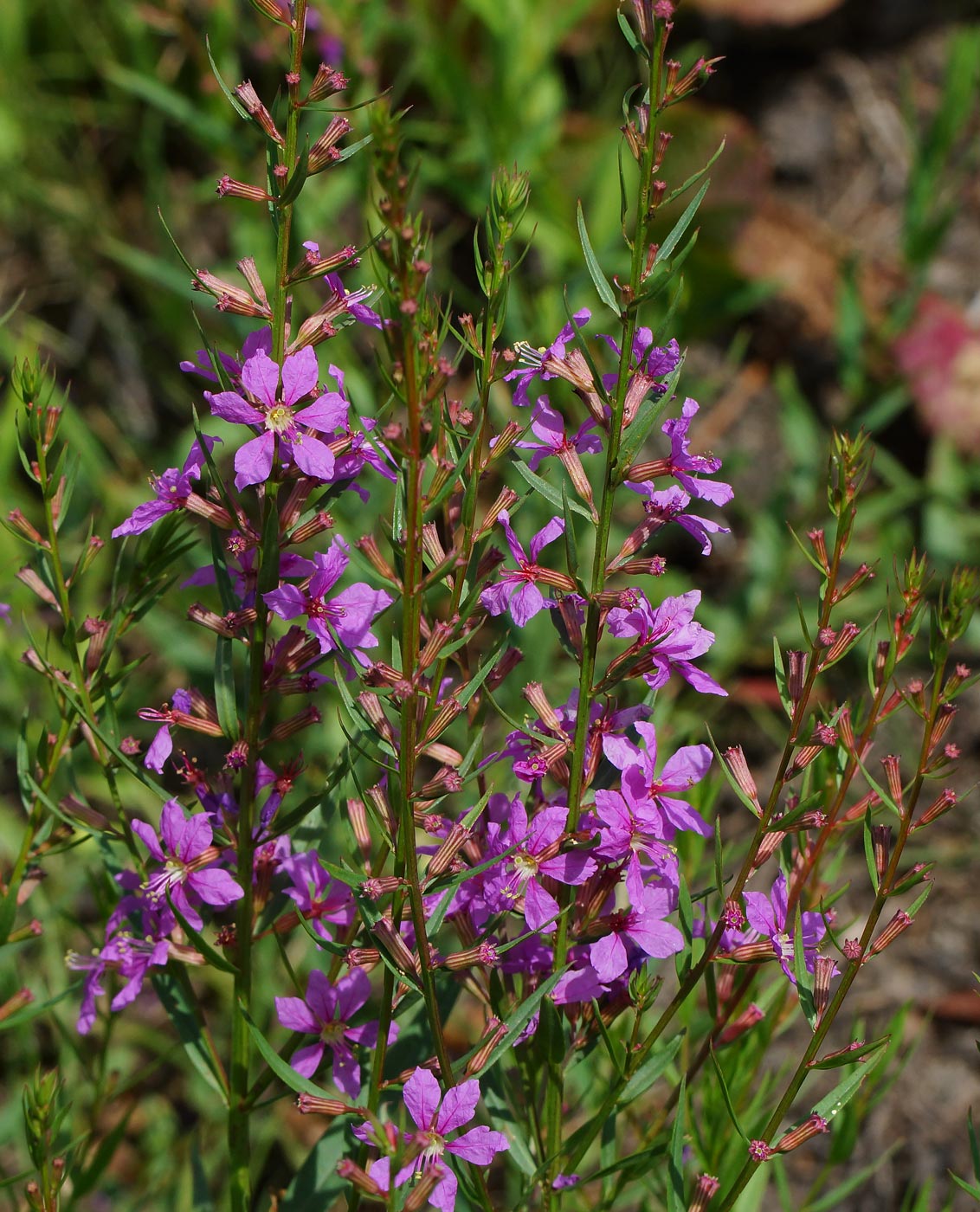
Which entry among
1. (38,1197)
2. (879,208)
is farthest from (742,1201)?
(879,208)

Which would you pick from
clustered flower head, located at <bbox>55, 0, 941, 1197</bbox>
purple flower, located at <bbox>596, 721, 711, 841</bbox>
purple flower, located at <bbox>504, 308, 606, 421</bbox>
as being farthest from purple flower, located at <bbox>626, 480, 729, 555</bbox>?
purple flower, located at <bbox>596, 721, 711, 841</bbox>

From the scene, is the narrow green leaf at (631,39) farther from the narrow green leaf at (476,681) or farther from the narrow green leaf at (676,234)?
the narrow green leaf at (476,681)

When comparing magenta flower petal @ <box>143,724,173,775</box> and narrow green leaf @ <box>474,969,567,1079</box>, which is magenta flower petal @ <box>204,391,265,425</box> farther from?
narrow green leaf @ <box>474,969,567,1079</box>

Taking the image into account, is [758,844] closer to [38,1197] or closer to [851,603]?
[38,1197]

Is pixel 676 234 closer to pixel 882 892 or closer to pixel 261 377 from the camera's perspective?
pixel 261 377

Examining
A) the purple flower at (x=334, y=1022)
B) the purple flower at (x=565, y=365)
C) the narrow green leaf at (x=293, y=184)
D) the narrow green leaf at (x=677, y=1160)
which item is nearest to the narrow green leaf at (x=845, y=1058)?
the narrow green leaf at (x=677, y=1160)

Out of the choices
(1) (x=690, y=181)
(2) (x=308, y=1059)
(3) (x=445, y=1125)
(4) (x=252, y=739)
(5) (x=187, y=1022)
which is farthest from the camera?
(5) (x=187, y=1022)

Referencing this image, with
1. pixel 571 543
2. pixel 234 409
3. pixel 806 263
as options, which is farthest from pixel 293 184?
pixel 806 263
